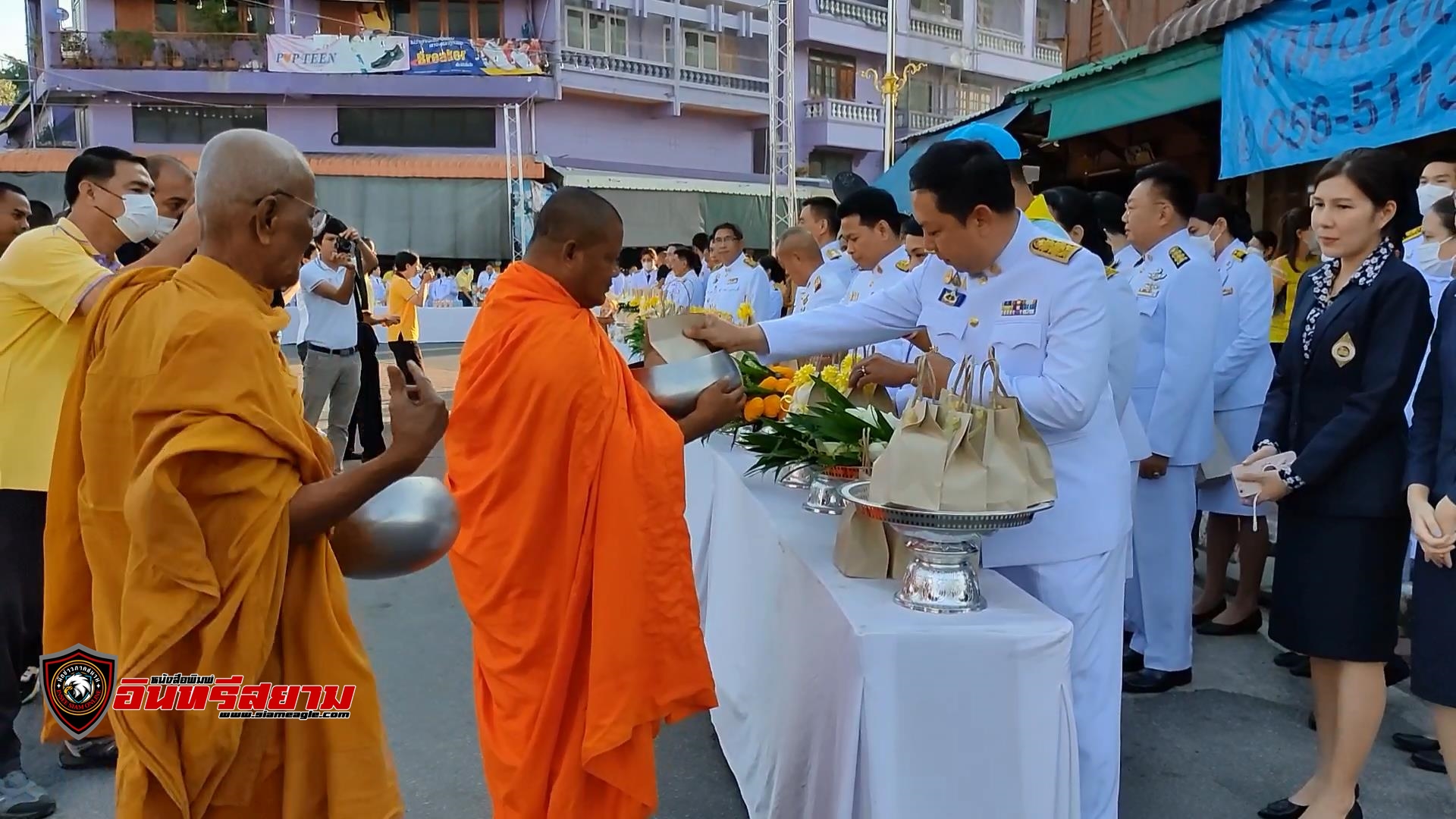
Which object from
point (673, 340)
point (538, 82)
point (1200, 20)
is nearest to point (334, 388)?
point (673, 340)

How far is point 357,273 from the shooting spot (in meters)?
7.39

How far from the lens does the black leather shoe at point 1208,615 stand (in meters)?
4.73

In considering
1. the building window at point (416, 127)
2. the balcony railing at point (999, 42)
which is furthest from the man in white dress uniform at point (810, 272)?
the balcony railing at point (999, 42)

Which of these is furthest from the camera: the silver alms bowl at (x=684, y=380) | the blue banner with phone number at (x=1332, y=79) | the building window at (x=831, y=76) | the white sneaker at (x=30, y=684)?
the building window at (x=831, y=76)

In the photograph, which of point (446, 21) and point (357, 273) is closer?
point (357, 273)

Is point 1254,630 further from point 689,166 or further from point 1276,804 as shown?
point 689,166

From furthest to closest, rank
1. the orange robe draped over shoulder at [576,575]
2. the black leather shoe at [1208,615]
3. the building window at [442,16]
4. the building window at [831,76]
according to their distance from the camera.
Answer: the building window at [831,76] < the building window at [442,16] < the black leather shoe at [1208,615] < the orange robe draped over shoulder at [576,575]

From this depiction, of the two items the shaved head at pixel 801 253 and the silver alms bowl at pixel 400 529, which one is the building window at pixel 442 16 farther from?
the silver alms bowl at pixel 400 529

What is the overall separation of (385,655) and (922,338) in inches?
103

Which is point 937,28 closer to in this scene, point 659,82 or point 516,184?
point 659,82

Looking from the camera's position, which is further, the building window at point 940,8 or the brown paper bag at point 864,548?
the building window at point 940,8

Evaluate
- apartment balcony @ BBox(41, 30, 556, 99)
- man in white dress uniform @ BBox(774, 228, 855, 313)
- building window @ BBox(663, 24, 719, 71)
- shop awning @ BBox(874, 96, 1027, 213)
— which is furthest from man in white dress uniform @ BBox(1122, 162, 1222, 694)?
building window @ BBox(663, 24, 719, 71)

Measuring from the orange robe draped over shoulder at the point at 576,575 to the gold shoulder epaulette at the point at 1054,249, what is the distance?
3.19 feet

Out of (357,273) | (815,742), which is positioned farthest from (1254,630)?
(357,273)
